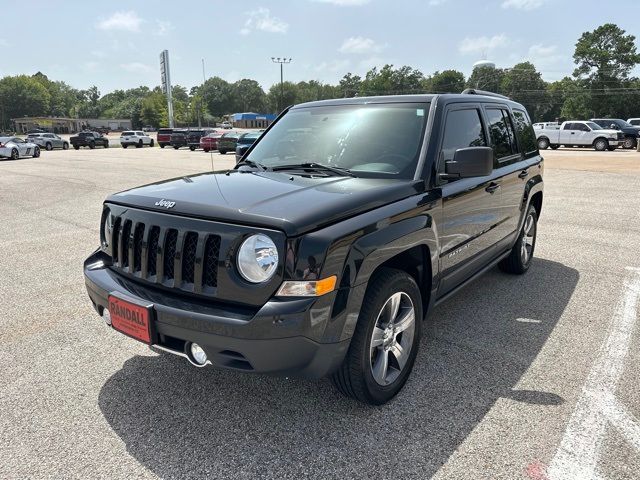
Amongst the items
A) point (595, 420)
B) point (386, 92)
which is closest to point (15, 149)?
point (595, 420)

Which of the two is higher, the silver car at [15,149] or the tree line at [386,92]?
the tree line at [386,92]

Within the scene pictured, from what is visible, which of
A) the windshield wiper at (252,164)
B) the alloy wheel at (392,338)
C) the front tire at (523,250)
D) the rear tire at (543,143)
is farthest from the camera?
the rear tire at (543,143)

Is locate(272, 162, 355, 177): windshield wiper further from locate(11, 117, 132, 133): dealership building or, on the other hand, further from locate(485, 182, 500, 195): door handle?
locate(11, 117, 132, 133): dealership building

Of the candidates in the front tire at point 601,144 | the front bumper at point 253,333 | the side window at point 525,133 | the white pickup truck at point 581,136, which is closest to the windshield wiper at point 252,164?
the front bumper at point 253,333

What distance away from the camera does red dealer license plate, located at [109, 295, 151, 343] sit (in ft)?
8.45

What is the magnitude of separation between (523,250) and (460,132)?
2.22 meters

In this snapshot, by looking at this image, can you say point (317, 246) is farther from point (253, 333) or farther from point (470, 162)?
point (470, 162)

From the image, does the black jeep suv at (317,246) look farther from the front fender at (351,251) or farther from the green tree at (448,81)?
the green tree at (448,81)

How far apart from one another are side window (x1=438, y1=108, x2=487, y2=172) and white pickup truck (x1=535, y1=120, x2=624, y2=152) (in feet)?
91.5

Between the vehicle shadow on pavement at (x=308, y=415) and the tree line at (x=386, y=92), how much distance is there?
46.7m

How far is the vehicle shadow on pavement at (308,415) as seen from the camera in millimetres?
2467

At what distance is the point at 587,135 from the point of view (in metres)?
29.5

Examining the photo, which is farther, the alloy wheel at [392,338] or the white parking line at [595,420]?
the alloy wheel at [392,338]

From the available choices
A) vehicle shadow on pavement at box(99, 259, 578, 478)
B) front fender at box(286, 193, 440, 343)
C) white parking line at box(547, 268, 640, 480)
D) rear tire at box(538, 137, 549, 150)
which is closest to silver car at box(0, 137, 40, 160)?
vehicle shadow on pavement at box(99, 259, 578, 478)
